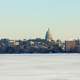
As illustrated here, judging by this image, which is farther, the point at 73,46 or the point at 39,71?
the point at 73,46

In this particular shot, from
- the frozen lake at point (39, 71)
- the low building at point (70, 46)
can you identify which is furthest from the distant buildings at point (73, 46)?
the frozen lake at point (39, 71)

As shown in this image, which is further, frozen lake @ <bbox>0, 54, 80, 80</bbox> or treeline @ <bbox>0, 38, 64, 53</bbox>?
treeline @ <bbox>0, 38, 64, 53</bbox>

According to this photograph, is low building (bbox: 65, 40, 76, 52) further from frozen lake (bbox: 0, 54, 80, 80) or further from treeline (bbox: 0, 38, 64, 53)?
frozen lake (bbox: 0, 54, 80, 80)

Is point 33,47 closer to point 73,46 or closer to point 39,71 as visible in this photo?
point 73,46

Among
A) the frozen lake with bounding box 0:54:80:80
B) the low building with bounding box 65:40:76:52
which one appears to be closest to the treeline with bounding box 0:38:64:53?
the low building with bounding box 65:40:76:52

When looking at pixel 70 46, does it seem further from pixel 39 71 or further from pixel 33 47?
pixel 39 71

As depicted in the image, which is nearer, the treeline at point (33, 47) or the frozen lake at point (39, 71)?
the frozen lake at point (39, 71)

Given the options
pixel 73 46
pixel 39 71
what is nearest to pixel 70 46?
pixel 73 46

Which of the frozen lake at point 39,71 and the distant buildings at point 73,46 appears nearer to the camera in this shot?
the frozen lake at point 39,71

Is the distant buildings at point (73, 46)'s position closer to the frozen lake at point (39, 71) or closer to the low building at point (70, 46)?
the low building at point (70, 46)

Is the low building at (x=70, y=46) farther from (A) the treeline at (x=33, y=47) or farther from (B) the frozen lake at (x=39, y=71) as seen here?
(B) the frozen lake at (x=39, y=71)

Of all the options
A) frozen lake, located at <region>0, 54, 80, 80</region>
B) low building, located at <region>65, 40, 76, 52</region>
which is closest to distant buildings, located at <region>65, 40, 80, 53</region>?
low building, located at <region>65, 40, 76, 52</region>

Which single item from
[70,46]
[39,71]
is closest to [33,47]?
[70,46]

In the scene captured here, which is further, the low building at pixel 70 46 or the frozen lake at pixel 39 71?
the low building at pixel 70 46
